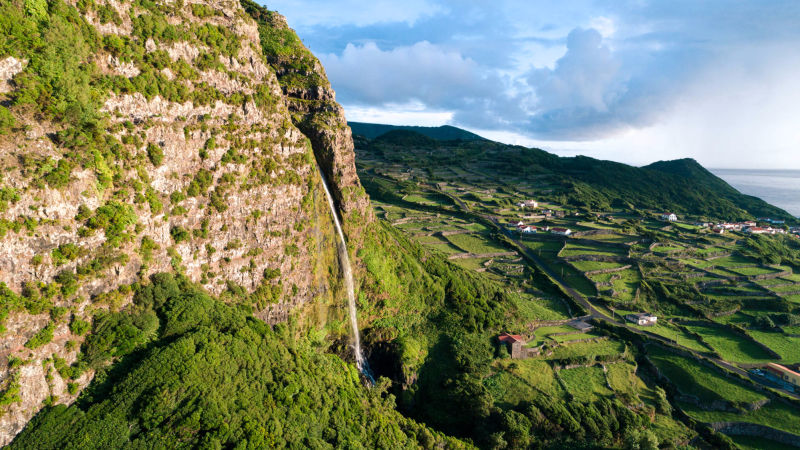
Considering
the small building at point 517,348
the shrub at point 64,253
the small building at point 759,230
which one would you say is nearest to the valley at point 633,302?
the small building at point 517,348

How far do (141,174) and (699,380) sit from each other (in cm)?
7579

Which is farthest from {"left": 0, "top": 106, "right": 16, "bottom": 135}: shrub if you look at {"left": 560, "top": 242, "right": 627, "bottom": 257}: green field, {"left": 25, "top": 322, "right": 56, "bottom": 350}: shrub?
{"left": 560, "top": 242, "right": 627, "bottom": 257}: green field

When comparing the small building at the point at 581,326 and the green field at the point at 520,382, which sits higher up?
the small building at the point at 581,326

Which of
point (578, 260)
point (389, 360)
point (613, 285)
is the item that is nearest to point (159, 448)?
point (389, 360)

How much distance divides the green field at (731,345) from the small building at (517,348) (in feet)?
108

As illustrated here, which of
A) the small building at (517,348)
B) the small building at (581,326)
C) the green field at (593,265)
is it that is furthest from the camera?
the green field at (593,265)

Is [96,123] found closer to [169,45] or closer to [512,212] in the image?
[169,45]

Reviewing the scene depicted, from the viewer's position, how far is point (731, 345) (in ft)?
222

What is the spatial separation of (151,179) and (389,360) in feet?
117

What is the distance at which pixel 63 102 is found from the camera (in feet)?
97.5

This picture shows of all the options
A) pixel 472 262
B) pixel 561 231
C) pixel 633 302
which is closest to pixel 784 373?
pixel 633 302

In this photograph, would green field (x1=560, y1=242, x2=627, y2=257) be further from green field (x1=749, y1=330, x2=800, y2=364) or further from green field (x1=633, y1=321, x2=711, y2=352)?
green field (x1=749, y1=330, x2=800, y2=364)

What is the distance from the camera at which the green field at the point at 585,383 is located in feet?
173

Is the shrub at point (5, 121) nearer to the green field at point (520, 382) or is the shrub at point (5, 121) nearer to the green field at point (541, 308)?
the green field at point (520, 382)
